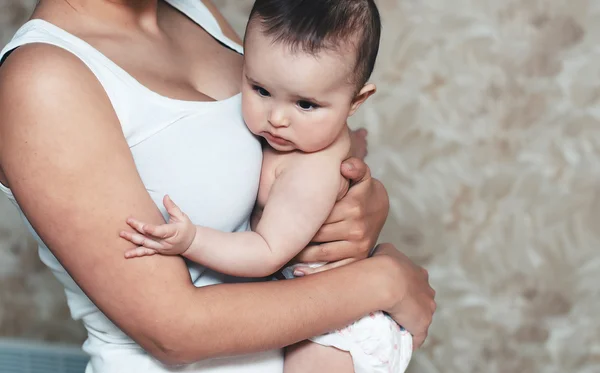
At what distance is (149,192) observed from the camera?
1214mm

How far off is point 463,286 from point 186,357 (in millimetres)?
1479

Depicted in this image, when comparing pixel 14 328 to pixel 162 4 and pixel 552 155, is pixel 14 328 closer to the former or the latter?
pixel 162 4

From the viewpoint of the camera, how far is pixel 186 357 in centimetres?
116

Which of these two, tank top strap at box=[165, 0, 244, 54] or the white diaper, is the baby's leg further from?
tank top strap at box=[165, 0, 244, 54]

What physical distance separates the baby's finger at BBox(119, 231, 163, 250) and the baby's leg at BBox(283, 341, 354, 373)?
0.37m

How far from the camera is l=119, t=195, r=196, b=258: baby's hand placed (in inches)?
42.5

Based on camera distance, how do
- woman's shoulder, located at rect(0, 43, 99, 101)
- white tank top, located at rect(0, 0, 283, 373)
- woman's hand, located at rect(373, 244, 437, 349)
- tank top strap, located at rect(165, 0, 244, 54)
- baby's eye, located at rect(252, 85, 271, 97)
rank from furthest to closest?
1. tank top strap, located at rect(165, 0, 244, 54)
2. woman's hand, located at rect(373, 244, 437, 349)
3. baby's eye, located at rect(252, 85, 271, 97)
4. white tank top, located at rect(0, 0, 283, 373)
5. woman's shoulder, located at rect(0, 43, 99, 101)

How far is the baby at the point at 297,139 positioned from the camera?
1.17 m

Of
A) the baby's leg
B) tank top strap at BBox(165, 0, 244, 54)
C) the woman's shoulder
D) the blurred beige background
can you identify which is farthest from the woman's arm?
the blurred beige background

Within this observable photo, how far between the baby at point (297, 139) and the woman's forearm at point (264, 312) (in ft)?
0.20

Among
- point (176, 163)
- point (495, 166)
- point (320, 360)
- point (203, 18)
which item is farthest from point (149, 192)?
point (495, 166)

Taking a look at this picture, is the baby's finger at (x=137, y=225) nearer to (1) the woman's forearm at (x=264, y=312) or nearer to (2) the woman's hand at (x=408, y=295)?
(1) the woman's forearm at (x=264, y=312)

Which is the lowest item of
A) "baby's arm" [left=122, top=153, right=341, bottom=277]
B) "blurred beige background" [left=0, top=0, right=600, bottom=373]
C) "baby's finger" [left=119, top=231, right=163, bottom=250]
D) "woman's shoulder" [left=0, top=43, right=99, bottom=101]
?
"blurred beige background" [left=0, top=0, right=600, bottom=373]

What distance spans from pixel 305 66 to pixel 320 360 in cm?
50
